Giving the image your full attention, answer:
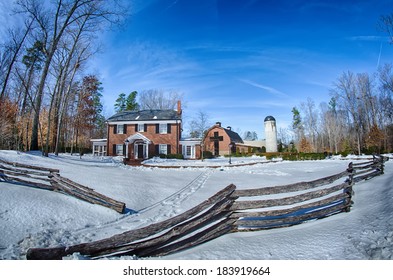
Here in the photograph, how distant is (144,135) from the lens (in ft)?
91.0

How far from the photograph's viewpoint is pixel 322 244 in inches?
114

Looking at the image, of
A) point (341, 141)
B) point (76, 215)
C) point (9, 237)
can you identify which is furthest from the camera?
point (341, 141)

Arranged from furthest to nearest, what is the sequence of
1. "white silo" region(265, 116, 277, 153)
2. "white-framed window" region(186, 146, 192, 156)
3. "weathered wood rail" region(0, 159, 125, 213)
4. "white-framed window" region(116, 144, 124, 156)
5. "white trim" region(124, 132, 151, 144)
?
"white silo" region(265, 116, 277, 153) → "white-framed window" region(186, 146, 192, 156) → "white-framed window" region(116, 144, 124, 156) → "white trim" region(124, 132, 151, 144) → "weathered wood rail" region(0, 159, 125, 213)

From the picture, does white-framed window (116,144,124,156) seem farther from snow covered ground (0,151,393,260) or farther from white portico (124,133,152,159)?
snow covered ground (0,151,393,260)

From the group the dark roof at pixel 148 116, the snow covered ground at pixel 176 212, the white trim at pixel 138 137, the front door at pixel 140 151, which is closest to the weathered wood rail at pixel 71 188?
the snow covered ground at pixel 176 212

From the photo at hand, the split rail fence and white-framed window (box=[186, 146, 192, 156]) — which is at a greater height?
white-framed window (box=[186, 146, 192, 156])

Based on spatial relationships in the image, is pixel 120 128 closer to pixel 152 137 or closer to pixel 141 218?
pixel 152 137

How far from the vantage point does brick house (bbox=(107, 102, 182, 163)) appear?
2684 cm

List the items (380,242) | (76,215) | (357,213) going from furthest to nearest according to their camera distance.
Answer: (76,215) → (357,213) → (380,242)

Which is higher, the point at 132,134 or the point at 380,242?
the point at 132,134

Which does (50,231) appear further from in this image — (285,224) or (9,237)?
(285,224)

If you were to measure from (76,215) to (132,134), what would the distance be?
23948 millimetres

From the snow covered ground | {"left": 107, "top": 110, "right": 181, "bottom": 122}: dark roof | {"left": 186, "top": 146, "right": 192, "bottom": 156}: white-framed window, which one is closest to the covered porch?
{"left": 107, "top": 110, "right": 181, "bottom": 122}: dark roof
